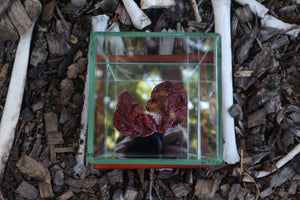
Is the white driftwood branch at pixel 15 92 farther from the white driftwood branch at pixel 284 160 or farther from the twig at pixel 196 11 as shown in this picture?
the white driftwood branch at pixel 284 160

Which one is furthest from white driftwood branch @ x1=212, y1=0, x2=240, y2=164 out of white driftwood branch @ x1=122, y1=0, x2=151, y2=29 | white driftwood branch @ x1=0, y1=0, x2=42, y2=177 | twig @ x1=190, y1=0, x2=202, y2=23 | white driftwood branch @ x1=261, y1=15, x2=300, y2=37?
white driftwood branch @ x1=0, y1=0, x2=42, y2=177

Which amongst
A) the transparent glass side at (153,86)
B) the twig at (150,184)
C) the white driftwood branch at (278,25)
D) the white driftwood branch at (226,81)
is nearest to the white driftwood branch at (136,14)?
the transparent glass side at (153,86)

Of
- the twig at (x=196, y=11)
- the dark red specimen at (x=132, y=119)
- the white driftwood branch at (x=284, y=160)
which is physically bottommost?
the white driftwood branch at (x=284, y=160)

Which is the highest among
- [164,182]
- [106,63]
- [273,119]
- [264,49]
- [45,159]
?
[264,49]

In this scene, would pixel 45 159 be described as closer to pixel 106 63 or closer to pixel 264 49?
pixel 106 63

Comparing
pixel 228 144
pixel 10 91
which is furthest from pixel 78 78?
pixel 228 144

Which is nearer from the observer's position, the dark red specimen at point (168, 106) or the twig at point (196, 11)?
the dark red specimen at point (168, 106)

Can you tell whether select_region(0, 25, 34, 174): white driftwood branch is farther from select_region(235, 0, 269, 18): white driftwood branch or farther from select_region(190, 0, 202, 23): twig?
select_region(235, 0, 269, 18): white driftwood branch
